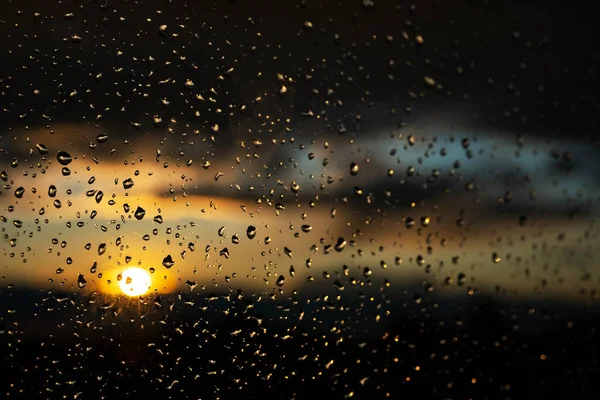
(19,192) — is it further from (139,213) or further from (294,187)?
(294,187)

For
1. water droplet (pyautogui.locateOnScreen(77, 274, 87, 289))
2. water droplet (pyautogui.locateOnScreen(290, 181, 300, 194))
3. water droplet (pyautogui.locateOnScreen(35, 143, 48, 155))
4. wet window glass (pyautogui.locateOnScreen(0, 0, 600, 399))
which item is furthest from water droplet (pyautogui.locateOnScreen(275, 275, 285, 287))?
water droplet (pyautogui.locateOnScreen(35, 143, 48, 155))

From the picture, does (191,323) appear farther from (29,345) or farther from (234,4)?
(234,4)

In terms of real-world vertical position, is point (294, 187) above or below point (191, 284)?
above

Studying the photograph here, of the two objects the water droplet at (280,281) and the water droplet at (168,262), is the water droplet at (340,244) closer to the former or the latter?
the water droplet at (280,281)

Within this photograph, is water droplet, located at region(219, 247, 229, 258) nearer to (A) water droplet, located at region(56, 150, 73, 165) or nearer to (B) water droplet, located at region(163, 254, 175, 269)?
(B) water droplet, located at region(163, 254, 175, 269)

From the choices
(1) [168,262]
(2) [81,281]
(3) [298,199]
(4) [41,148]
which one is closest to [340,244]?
(3) [298,199]

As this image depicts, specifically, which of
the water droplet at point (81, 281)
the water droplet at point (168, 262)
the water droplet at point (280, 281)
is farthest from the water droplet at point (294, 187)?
the water droplet at point (81, 281)

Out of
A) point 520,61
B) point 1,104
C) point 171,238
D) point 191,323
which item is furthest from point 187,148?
point 520,61
